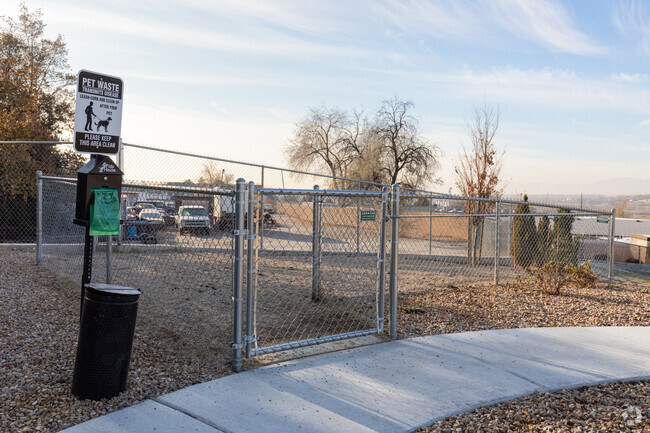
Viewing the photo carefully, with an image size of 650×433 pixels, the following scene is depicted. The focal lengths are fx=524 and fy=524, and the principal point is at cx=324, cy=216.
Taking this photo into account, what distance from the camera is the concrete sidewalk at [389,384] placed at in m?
3.63

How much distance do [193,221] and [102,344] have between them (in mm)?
3138

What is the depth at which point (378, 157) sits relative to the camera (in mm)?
36625

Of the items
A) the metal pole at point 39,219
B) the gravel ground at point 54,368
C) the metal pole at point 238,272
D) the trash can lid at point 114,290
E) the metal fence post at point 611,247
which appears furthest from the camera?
the metal fence post at point 611,247

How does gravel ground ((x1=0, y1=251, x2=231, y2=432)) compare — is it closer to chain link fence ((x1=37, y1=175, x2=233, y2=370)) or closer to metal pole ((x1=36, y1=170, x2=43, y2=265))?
chain link fence ((x1=37, y1=175, x2=233, y2=370))

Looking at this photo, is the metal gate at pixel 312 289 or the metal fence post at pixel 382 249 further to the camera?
the metal fence post at pixel 382 249

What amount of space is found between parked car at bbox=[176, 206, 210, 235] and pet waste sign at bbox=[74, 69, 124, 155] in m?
1.77

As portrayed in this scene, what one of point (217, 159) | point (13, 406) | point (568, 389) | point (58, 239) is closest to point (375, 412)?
point (568, 389)

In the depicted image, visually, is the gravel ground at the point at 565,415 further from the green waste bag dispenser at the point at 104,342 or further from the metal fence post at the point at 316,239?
the metal fence post at the point at 316,239

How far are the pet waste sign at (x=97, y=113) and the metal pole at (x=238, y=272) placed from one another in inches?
62.3

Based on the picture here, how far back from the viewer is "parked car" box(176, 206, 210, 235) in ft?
22.0

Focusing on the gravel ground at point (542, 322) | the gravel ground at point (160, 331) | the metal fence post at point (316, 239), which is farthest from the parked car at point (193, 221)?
the gravel ground at point (542, 322)

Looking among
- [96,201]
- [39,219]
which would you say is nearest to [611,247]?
[96,201]

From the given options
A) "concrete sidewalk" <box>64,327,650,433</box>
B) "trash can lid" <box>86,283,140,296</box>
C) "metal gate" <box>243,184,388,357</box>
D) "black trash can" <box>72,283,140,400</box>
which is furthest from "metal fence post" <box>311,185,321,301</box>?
"black trash can" <box>72,283,140,400</box>

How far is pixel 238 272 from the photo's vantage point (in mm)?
4562
